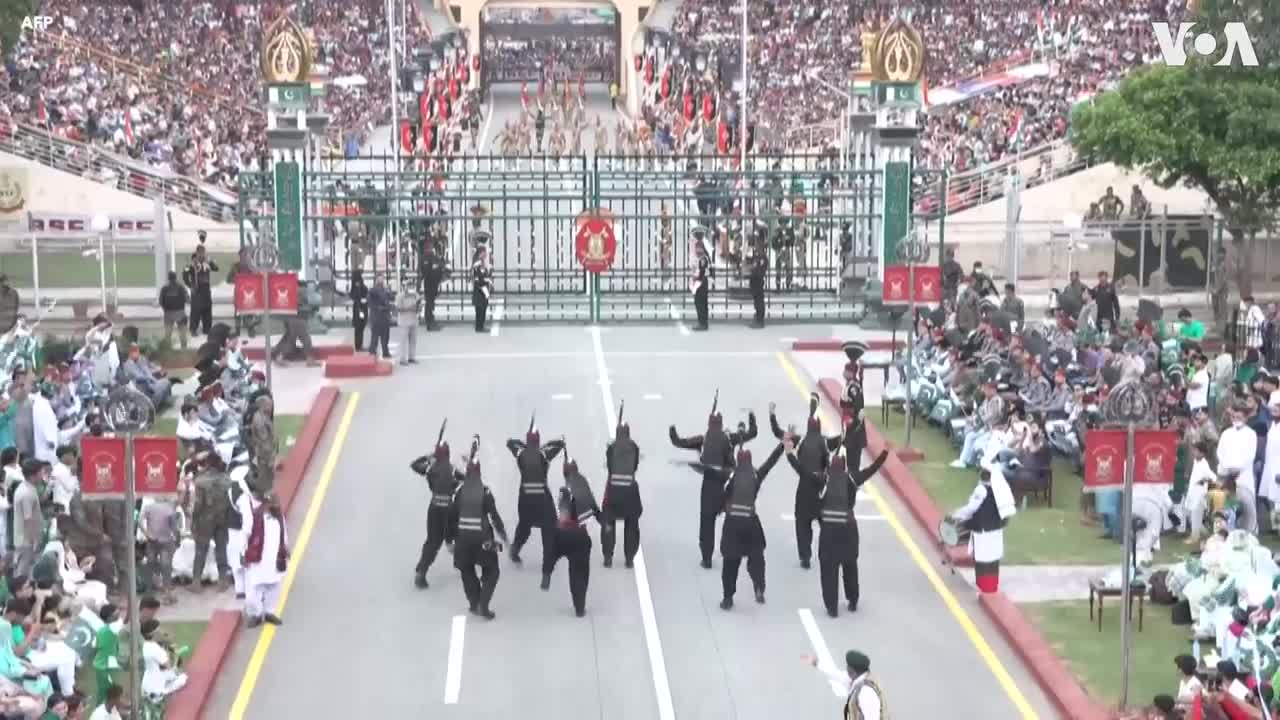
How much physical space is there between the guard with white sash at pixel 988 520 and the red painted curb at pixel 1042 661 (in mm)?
210

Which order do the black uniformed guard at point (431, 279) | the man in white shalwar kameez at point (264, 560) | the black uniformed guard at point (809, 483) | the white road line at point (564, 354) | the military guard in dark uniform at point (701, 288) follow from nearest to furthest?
the man in white shalwar kameez at point (264, 560) < the black uniformed guard at point (809, 483) < the white road line at point (564, 354) < the black uniformed guard at point (431, 279) < the military guard in dark uniform at point (701, 288)

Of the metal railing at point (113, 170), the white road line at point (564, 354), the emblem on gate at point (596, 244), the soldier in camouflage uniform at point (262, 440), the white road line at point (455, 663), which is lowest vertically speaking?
the white road line at point (455, 663)

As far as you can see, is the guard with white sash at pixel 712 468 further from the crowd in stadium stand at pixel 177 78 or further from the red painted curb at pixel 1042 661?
the crowd in stadium stand at pixel 177 78

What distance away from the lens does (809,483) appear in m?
20.9

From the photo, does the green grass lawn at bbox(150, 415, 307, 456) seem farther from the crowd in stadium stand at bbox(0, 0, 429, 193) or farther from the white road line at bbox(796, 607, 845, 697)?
the crowd in stadium stand at bbox(0, 0, 429, 193)

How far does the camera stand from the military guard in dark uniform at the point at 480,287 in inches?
1287

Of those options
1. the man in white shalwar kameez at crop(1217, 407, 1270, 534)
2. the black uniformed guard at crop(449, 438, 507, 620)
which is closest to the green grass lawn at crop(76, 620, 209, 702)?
the black uniformed guard at crop(449, 438, 507, 620)

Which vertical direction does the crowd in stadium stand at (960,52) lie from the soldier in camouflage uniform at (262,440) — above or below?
above

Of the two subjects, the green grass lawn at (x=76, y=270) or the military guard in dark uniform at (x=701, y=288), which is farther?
the green grass lawn at (x=76, y=270)

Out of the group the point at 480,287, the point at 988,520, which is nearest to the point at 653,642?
the point at 988,520

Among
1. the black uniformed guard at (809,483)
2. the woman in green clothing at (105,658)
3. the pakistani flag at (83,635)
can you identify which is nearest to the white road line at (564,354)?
the black uniformed guard at (809,483)

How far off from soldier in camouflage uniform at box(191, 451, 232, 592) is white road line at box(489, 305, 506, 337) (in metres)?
13.3

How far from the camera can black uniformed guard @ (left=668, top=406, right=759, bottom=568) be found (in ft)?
68.7

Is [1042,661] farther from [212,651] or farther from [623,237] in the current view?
[623,237]
